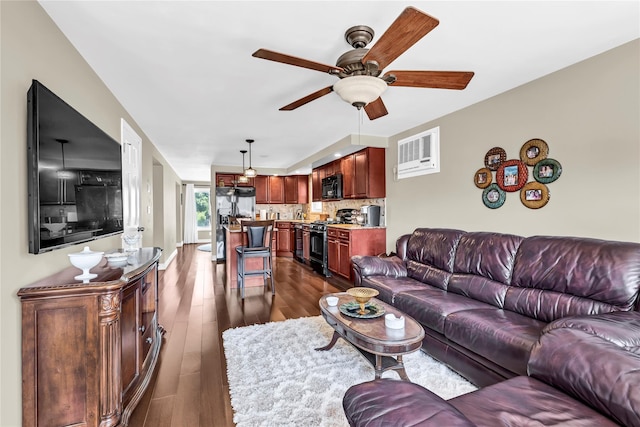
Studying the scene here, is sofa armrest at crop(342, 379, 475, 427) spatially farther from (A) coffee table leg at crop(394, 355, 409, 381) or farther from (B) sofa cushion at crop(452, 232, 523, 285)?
(B) sofa cushion at crop(452, 232, 523, 285)

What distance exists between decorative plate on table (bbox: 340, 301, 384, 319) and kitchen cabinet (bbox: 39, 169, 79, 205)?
193 cm

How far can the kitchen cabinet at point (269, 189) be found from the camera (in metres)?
8.16

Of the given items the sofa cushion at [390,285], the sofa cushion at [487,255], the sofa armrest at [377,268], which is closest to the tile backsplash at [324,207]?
the sofa armrest at [377,268]

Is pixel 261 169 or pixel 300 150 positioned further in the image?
pixel 261 169

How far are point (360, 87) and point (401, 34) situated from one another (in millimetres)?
400

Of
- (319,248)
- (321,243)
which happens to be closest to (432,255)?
(321,243)

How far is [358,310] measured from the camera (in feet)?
7.12

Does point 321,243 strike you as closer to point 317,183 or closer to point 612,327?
point 317,183

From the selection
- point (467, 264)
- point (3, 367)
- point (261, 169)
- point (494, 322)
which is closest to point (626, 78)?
point (467, 264)

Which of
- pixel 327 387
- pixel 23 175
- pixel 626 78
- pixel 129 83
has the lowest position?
pixel 327 387

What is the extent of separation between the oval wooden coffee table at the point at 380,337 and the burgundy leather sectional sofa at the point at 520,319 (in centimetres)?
46

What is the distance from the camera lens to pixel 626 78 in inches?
90.0

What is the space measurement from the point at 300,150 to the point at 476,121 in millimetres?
3394

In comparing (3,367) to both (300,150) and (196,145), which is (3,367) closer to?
(196,145)
